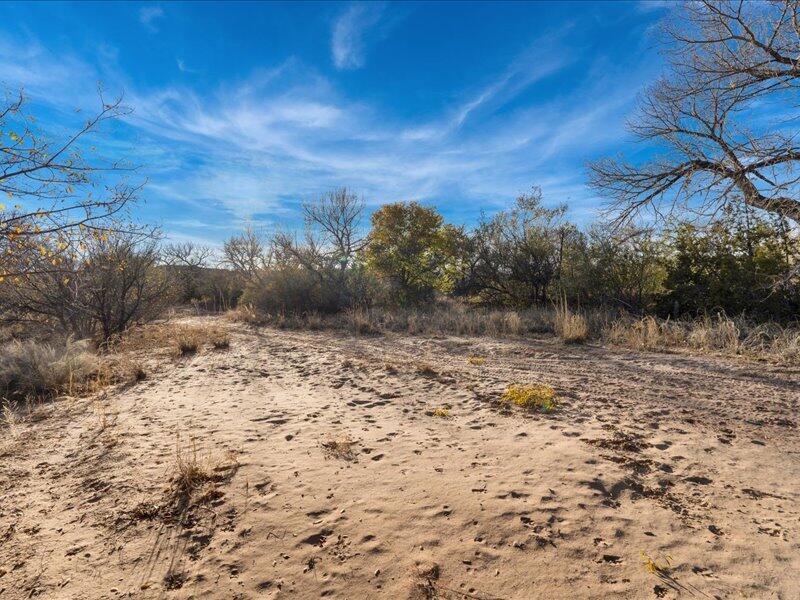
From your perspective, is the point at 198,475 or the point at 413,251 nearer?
the point at 198,475

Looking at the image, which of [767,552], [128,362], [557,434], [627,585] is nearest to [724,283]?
[557,434]

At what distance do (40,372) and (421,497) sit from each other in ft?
20.1

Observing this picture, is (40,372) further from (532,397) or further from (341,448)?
(532,397)

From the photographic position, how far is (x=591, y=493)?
7.68ft

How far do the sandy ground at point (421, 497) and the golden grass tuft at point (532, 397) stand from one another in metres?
0.17

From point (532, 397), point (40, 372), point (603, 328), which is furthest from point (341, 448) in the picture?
point (603, 328)

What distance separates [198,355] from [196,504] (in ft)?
19.4

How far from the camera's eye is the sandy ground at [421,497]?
6.00 ft

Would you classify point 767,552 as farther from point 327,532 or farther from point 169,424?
point 169,424

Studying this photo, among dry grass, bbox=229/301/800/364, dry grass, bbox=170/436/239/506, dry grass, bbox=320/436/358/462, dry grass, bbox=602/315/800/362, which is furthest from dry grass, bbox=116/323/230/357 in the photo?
dry grass, bbox=602/315/800/362

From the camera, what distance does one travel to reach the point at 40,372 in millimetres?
5625

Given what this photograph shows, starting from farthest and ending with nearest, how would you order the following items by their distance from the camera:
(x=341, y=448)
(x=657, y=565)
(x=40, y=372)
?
1. (x=40, y=372)
2. (x=341, y=448)
3. (x=657, y=565)

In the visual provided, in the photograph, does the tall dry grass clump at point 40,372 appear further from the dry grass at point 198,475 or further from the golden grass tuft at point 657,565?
the golden grass tuft at point 657,565

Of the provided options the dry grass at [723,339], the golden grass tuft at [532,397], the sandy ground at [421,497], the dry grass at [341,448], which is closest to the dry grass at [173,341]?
the sandy ground at [421,497]
